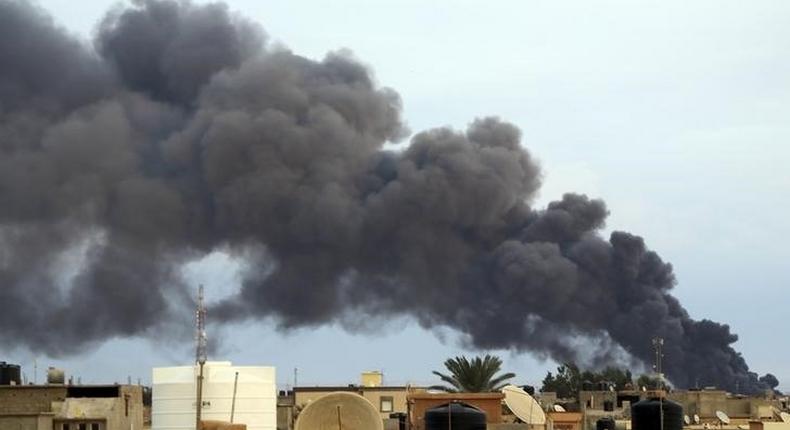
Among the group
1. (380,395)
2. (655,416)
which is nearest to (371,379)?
(380,395)

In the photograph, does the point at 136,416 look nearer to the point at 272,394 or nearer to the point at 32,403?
the point at 32,403

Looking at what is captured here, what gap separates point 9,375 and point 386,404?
1826cm

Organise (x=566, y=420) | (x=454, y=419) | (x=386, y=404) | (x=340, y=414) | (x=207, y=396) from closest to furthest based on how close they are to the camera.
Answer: (x=340, y=414) → (x=454, y=419) → (x=207, y=396) → (x=566, y=420) → (x=386, y=404)

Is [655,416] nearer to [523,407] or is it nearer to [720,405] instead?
[523,407]

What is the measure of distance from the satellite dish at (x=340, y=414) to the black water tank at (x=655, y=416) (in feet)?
25.4

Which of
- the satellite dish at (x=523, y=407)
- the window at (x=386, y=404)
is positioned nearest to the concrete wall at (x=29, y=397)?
the satellite dish at (x=523, y=407)

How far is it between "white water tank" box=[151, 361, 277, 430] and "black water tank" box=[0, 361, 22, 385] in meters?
17.2

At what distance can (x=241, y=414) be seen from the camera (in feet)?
128

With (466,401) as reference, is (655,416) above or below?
below

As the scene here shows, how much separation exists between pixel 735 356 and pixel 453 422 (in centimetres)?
10271

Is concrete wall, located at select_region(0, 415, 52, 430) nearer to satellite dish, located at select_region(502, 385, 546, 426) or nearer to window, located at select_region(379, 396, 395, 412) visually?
satellite dish, located at select_region(502, 385, 546, 426)

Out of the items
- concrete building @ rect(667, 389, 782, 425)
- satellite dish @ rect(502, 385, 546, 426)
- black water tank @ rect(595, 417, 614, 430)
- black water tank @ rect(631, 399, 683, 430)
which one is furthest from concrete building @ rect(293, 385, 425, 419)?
black water tank @ rect(631, 399, 683, 430)

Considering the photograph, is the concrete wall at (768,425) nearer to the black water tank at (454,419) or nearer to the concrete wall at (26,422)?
the black water tank at (454,419)

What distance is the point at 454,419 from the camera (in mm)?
36938
